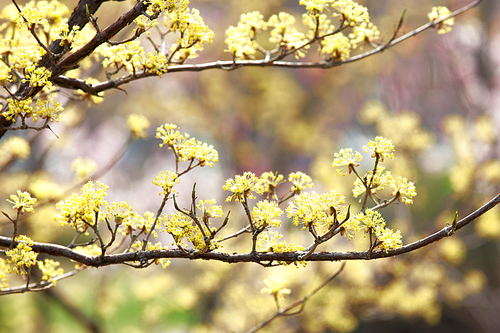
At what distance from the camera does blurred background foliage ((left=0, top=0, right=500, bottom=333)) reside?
2.03 meters

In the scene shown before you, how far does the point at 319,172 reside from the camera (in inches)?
100.0

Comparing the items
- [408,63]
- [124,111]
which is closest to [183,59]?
[124,111]

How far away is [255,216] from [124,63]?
1.43 feet

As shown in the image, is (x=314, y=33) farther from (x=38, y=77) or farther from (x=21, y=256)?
(x=21, y=256)

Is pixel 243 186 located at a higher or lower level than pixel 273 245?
higher

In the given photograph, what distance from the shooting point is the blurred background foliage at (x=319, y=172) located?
2029 mm

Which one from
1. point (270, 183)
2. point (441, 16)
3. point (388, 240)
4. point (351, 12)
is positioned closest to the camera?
point (388, 240)

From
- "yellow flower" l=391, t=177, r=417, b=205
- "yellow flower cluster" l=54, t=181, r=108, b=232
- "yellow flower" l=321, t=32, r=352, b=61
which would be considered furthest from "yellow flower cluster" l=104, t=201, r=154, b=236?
"yellow flower" l=321, t=32, r=352, b=61

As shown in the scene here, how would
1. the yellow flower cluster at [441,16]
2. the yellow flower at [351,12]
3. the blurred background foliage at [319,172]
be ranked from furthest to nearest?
the blurred background foliage at [319,172] < the yellow flower cluster at [441,16] < the yellow flower at [351,12]

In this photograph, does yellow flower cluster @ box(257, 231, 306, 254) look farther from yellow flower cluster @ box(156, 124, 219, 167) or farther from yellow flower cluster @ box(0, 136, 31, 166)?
yellow flower cluster @ box(0, 136, 31, 166)

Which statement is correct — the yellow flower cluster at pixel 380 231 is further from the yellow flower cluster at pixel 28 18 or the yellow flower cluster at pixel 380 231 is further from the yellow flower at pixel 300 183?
the yellow flower cluster at pixel 28 18

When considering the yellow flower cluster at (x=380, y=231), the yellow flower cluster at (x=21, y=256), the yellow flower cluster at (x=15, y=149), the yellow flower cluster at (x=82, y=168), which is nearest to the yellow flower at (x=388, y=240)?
the yellow flower cluster at (x=380, y=231)

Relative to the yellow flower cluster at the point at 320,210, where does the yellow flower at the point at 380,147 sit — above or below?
above


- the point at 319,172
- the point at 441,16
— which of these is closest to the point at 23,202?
the point at 441,16
